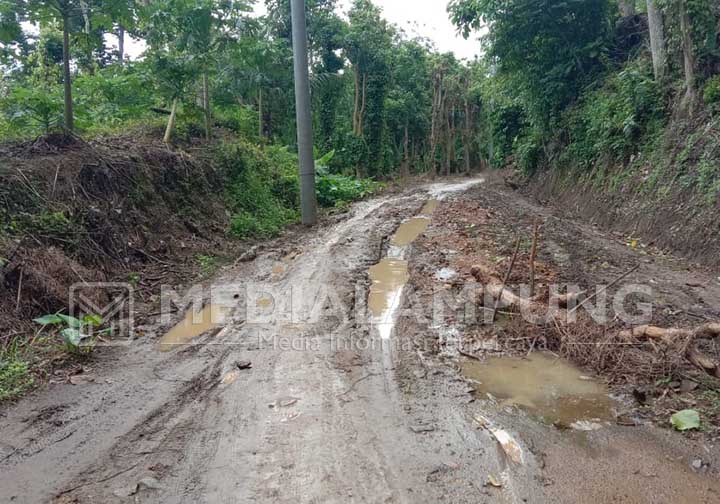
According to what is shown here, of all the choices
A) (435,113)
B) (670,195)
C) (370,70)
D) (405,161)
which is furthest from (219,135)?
(405,161)

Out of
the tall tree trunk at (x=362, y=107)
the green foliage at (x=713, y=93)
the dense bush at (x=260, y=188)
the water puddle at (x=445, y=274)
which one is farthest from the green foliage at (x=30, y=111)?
the tall tree trunk at (x=362, y=107)

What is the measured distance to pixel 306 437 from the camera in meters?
3.11

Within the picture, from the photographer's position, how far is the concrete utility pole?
10938 millimetres

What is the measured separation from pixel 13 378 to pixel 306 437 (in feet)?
8.34

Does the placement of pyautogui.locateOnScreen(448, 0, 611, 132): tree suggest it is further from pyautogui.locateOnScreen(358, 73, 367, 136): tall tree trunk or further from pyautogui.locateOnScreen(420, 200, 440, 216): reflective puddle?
pyautogui.locateOnScreen(358, 73, 367, 136): tall tree trunk

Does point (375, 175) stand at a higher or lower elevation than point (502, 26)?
lower

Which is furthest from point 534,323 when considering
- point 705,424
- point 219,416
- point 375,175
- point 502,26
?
point 375,175

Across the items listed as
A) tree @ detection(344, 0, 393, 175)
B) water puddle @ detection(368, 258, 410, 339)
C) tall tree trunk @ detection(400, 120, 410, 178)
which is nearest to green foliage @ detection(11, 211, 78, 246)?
water puddle @ detection(368, 258, 410, 339)

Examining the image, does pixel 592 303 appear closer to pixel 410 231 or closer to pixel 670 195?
pixel 670 195

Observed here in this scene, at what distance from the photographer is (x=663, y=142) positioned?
381 inches

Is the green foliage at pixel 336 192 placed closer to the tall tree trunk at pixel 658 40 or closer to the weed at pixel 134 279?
the weed at pixel 134 279

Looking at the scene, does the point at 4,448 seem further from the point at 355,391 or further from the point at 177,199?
the point at 177,199

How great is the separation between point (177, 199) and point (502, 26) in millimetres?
11581

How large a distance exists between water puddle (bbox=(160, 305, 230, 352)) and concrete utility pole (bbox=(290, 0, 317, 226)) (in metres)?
5.58
